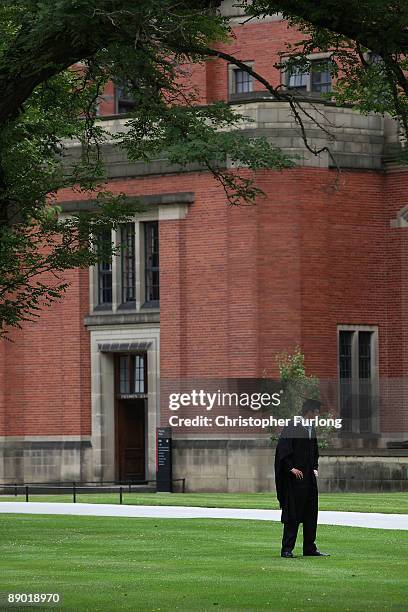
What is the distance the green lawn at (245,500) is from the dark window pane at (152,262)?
6.56 m

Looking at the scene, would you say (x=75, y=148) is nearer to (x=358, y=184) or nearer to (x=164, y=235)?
(x=164, y=235)

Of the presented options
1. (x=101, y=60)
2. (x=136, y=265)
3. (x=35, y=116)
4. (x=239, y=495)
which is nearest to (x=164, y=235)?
(x=136, y=265)

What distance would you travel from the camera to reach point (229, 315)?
4788 cm

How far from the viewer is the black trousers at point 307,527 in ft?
70.2

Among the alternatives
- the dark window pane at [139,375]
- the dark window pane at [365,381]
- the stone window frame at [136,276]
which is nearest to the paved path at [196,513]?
the dark window pane at [139,375]

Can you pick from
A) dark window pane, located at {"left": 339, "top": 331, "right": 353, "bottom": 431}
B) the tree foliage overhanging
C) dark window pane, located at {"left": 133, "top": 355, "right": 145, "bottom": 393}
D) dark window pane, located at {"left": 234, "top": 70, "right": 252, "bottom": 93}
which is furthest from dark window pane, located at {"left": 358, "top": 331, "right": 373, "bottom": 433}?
the tree foliage overhanging

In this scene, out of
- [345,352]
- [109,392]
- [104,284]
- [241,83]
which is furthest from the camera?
[241,83]

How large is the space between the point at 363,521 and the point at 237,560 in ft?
27.0

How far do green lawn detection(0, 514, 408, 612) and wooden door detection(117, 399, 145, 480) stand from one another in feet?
71.9

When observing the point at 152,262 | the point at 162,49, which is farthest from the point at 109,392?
the point at 162,49

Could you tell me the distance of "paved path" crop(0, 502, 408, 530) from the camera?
29188mm

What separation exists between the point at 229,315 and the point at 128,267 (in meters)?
4.05

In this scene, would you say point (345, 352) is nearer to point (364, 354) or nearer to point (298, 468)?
point (364, 354)

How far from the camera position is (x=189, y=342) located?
48.8 meters
